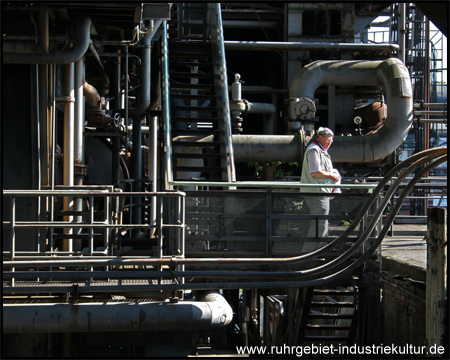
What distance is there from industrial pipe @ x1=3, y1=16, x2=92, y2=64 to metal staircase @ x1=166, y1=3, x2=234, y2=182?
2.35 meters

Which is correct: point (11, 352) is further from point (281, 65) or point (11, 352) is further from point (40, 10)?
point (281, 65)

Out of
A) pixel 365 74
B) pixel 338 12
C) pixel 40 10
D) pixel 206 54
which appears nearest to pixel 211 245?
pixel 40 10

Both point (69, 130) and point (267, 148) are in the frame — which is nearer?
point (69, 130)

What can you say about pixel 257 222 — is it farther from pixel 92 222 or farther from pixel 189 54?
pixel 189 54

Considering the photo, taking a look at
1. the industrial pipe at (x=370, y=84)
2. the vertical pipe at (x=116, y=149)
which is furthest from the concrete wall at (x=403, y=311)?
the industrial pipe at (x=370, y=84)

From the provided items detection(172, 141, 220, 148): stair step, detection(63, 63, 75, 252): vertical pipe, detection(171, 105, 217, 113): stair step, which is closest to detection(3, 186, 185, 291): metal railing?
detection(63, 63, 75, 252): vertical pipe

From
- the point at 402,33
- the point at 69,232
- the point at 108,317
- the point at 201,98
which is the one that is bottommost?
the point at 108,317

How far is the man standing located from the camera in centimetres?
842

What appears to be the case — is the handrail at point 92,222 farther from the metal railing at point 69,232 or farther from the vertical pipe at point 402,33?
the vertical pipe at point 402,33

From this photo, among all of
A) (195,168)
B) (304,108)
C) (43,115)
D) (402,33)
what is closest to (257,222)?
(195,168)

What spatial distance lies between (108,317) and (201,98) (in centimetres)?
613

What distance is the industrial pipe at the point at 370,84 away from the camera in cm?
1641

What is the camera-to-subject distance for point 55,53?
9.06 m

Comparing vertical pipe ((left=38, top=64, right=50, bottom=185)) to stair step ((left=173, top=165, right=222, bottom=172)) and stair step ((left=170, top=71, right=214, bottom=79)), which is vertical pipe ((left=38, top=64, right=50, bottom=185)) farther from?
stair step ((left=170, top=71, right=214, bottom=79))
